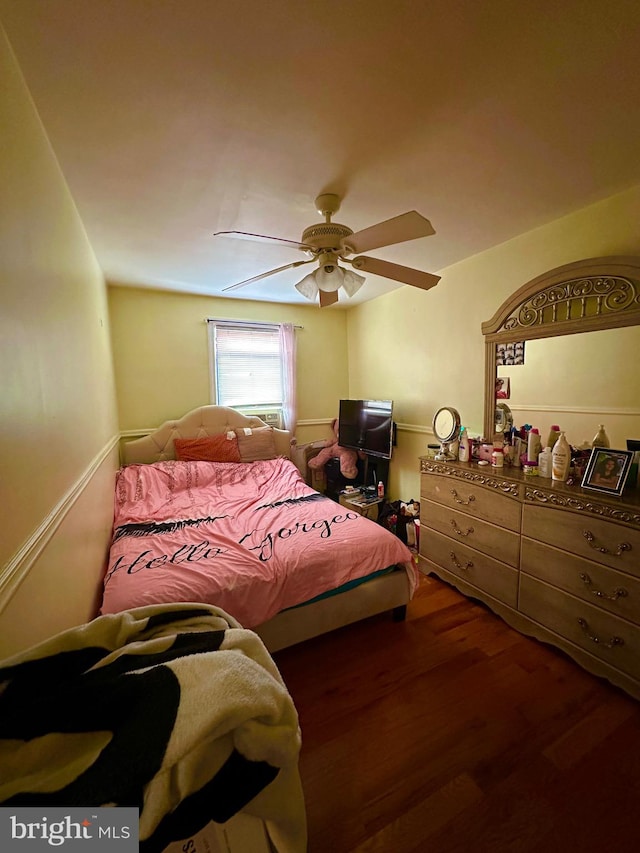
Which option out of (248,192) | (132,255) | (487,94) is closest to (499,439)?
(487,94)

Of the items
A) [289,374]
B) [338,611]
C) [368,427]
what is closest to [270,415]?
[289,374]

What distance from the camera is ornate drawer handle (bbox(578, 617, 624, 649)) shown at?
153cm

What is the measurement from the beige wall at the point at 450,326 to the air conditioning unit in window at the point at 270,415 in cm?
99

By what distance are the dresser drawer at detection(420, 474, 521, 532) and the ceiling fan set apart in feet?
4.25

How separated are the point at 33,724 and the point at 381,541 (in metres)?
1.63

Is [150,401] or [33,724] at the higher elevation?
[150,401]

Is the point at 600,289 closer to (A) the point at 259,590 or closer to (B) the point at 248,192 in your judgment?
(B) the point at 248,192

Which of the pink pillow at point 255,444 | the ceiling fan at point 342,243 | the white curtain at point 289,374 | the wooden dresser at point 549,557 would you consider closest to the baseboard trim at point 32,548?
the ceiling fan at point 342,243

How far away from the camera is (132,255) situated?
243 cm

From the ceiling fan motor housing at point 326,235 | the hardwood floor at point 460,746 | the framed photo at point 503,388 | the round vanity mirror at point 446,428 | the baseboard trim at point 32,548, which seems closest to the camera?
the baseboard trim at point 32,548

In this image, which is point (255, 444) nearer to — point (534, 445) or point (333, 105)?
point (534, 445)

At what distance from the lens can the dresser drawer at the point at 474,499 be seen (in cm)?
196

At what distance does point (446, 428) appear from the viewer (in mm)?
2596

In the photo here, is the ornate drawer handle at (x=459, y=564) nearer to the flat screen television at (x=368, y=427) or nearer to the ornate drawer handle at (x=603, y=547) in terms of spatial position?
the ornate drawer handle at (x=603, y=547)
